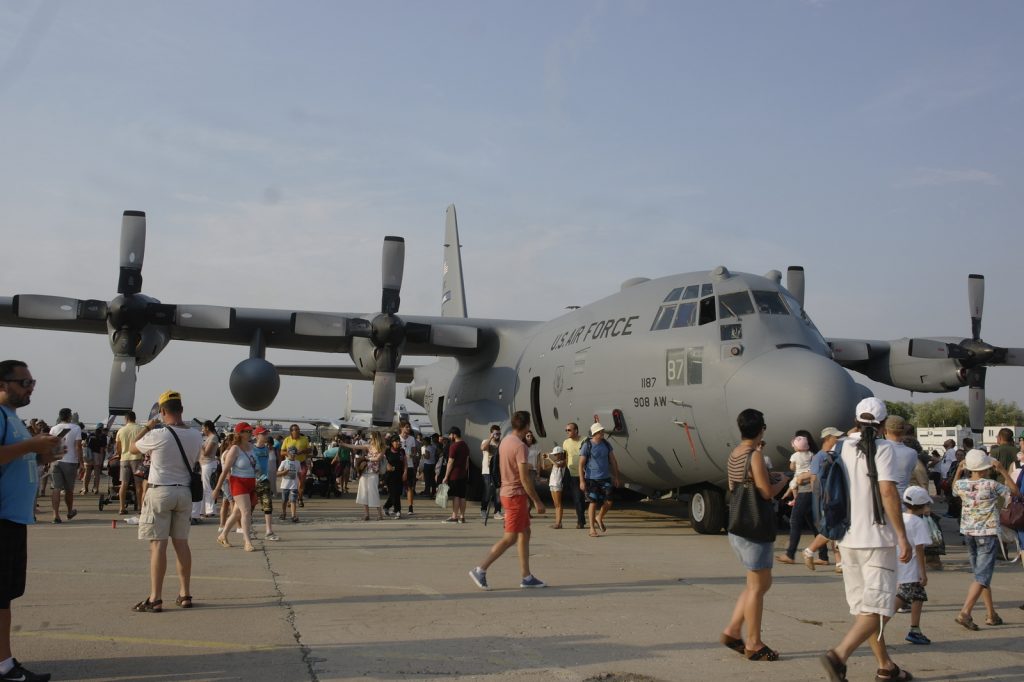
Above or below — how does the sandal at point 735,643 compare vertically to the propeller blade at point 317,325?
below

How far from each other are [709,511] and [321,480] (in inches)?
487

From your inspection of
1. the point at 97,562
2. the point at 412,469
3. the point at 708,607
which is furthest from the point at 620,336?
the point at 97,562

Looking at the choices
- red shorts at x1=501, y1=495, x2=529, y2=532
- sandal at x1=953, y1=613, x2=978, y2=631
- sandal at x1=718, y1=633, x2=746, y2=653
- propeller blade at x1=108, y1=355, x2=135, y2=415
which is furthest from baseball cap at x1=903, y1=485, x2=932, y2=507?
propeller blade at x1=108, y1=355, x2=135, y2=415

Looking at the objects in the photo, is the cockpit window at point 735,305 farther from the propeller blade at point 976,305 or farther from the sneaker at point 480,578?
the propeller blade at point 976,305

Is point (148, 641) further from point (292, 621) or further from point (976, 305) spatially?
point (976, 305)

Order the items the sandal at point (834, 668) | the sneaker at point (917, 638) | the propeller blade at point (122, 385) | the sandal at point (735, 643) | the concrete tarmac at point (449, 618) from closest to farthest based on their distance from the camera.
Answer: the sandal at point (834, 668), the concrete tarmac at point (449, 618), the sandal at point (735, 643), the sneaker at point (917, 638), the propeller blade at point (122, 385)

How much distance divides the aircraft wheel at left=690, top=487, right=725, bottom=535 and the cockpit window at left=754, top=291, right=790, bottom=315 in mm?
2713

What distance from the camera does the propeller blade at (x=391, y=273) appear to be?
1923 cm

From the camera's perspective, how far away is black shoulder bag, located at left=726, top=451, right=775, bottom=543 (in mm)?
5730

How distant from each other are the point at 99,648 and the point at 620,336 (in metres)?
9.30

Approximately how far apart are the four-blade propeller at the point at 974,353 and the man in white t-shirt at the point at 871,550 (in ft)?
50.1

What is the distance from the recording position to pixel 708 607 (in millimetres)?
7461

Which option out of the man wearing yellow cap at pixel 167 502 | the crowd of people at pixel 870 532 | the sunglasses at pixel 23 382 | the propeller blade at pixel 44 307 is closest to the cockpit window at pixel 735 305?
the crowd of people at pixel 870 532

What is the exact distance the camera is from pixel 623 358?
1341cm
